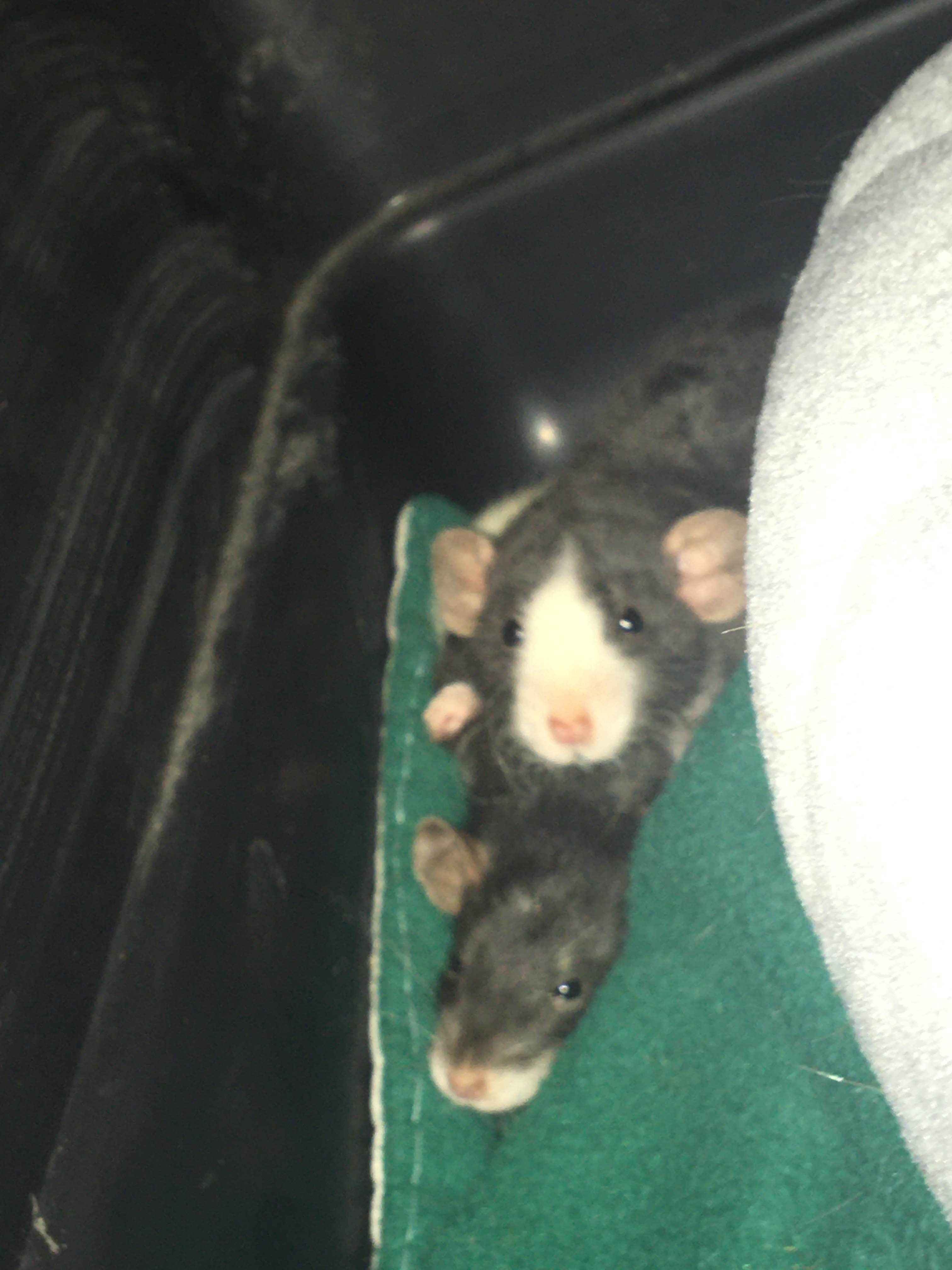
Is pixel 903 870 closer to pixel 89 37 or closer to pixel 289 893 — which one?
pixel 289 893

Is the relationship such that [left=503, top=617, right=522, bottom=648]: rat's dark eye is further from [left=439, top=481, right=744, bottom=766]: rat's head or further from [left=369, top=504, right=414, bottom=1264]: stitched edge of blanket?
[left=369, top=504, right=414, bottom=1264]: stitched edge of blanket

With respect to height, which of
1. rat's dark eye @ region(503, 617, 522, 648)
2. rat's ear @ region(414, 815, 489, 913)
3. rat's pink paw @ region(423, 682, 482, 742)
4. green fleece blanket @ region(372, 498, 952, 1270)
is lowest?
green fleece blanket @ region(372, 498, 952, 1270)

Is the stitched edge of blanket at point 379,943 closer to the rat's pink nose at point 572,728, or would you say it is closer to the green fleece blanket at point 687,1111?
the green fleece blanket at point 687,1111

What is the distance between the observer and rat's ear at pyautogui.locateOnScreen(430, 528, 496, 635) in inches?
59.1

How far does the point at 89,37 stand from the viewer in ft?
4.57

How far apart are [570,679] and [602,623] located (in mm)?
79

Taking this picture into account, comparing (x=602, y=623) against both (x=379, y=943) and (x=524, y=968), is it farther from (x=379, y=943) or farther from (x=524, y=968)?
(x=379, y=943)

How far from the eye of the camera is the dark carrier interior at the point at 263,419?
1.25 metres

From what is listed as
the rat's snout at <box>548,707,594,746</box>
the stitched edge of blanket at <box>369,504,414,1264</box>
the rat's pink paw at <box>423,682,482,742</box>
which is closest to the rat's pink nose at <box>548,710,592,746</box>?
the rat's snout at <box>548,707,594,746</box>

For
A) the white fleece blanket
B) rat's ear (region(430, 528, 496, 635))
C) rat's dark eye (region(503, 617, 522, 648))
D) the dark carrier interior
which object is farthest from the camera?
rat's ear (region(430, 528, 496, 635))

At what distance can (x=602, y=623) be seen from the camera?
1.34m

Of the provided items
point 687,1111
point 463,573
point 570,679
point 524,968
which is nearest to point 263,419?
point 463,573

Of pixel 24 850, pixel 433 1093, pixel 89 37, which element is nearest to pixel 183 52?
pixel 89 37

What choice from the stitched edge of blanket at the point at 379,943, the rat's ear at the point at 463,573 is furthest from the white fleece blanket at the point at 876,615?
the stitched edge of blanket at the point at 379,943
